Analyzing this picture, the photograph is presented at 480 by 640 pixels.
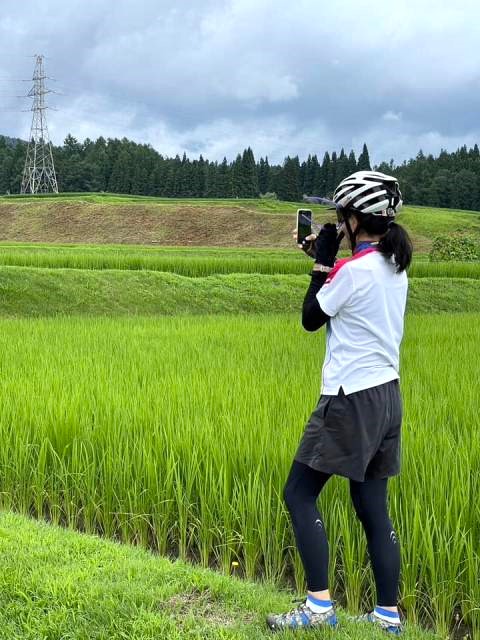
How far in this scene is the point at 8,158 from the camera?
6988 centimetres

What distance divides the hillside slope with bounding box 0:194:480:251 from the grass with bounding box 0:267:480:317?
1561 cm

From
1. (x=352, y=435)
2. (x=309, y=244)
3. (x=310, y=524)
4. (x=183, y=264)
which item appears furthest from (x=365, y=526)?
(x=183, y=264)

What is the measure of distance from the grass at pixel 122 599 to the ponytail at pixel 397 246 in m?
1.18

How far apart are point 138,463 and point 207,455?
0.38 m

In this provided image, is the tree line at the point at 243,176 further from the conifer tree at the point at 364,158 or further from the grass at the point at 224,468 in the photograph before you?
the grass at the point at 224,468

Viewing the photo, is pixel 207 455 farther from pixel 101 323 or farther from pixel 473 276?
pixel 473 276

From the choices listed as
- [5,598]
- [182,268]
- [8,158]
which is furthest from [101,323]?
[8,158]

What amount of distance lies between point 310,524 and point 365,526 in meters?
0.18

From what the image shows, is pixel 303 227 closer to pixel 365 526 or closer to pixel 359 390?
pixel 359 390

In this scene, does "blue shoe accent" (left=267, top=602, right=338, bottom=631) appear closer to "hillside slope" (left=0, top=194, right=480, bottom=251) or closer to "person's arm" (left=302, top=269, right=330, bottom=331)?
"person's arm" (left=302, top=269, right=330, bottom=331)

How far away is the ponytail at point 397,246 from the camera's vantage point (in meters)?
2.19

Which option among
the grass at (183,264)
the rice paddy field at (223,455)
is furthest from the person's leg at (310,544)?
the grass at (183,264)

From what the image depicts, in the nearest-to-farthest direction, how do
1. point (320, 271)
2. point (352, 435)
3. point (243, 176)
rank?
point (352, 435) → point (320, 271) → point (243, 176)

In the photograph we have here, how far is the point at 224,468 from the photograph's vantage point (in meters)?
3.16
